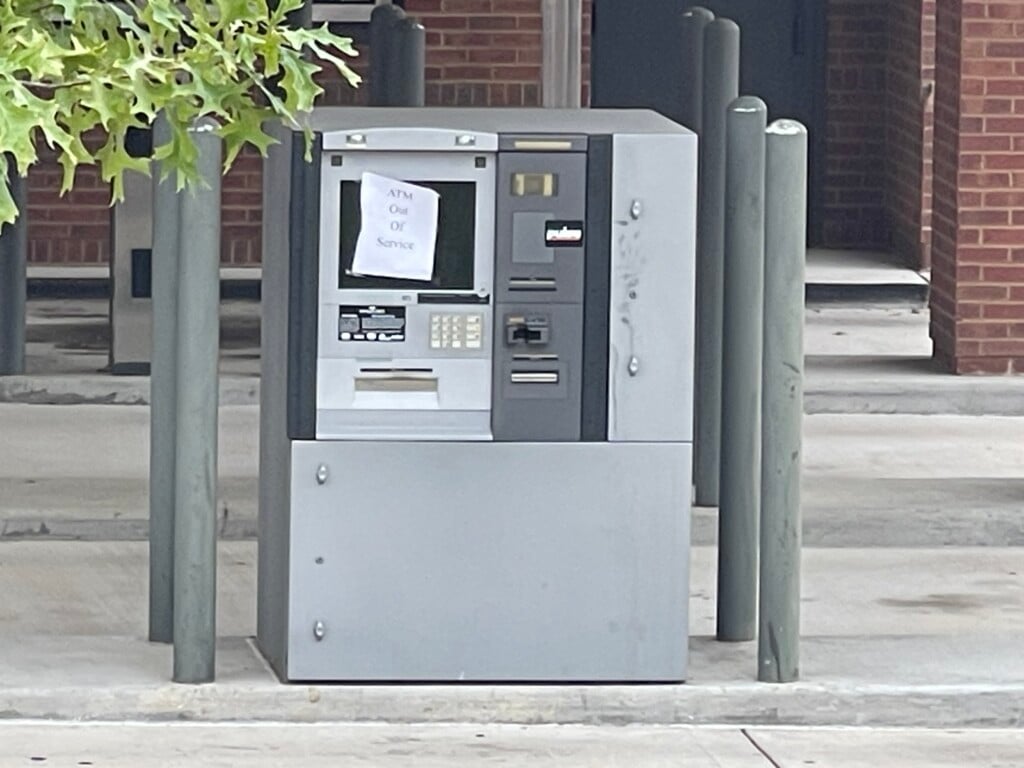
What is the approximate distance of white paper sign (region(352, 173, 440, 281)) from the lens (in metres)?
7.05

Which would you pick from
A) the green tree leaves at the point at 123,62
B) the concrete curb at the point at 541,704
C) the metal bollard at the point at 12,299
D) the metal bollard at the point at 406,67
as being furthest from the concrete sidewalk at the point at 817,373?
the green tree leaves at the point at 123,62

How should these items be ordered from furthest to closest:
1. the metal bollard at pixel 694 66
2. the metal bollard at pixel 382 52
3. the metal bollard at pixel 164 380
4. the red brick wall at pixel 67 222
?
the red brick wall at pixel 67 222, the metal bollard at pixel 382 52, the metal bollard at pixel 694 66, the metal bollard at pixel 164 380

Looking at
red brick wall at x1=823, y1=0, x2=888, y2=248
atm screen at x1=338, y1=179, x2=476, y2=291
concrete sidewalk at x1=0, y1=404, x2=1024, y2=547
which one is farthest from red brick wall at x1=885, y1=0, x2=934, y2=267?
atm screen at x1=338, y1=179, x2=476, y2=291

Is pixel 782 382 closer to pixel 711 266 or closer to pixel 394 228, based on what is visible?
pixel 394 228

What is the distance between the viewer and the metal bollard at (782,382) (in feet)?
24.0

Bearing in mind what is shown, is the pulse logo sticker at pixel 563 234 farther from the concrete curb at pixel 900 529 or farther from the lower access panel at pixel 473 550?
the concrete curb at pixel 900 529

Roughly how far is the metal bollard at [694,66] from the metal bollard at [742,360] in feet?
6.91

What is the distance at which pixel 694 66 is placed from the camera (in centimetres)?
1030

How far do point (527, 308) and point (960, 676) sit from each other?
67.9 inches

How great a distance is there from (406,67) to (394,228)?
161 inches

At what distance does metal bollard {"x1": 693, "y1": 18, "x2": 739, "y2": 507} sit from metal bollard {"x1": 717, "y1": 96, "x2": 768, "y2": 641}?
167 cm

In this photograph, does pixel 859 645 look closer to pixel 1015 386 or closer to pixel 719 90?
pixel 719 90

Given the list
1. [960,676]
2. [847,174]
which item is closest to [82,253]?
[847,174]

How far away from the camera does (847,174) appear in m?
16.0
